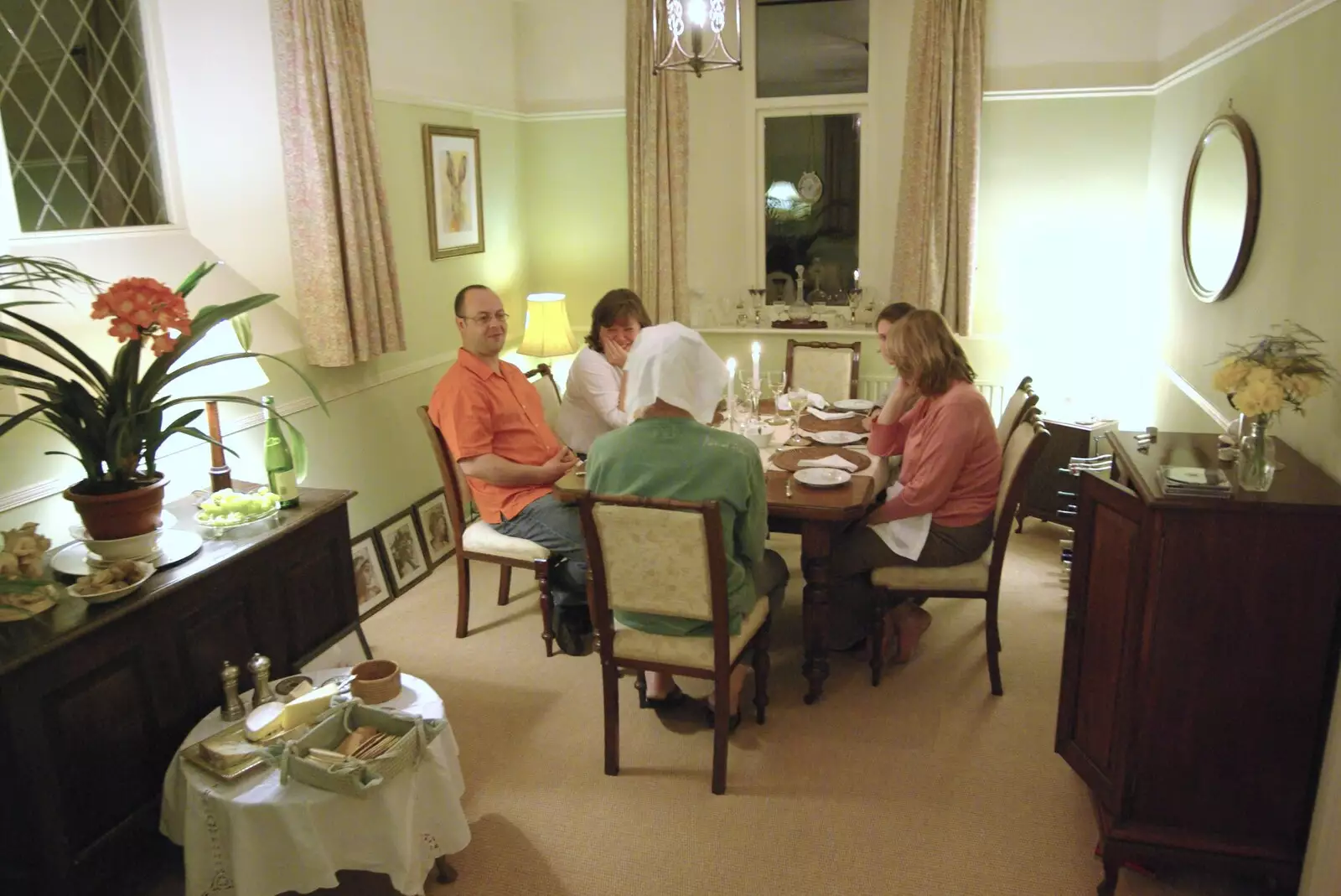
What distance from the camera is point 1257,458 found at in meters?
2.16

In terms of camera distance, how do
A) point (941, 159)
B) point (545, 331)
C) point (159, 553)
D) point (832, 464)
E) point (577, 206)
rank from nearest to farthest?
point (159, 553) → point (832, 464) → point (941, 159) → point (545, 331) → point (577, 206)

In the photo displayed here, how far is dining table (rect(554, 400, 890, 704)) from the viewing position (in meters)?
2.95

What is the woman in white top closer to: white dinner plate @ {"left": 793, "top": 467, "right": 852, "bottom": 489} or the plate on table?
white dinner plate @ {"left": 793, "top": 467, "right": 852, "bottom": 489}

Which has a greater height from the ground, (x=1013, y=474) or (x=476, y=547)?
(x=1013, y=474)

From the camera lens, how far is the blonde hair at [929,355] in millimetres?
3131

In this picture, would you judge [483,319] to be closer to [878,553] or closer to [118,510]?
[118,510]

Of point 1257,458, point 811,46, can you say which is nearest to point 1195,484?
point 1257,458

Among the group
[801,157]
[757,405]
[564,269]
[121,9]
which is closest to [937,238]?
[801,157]

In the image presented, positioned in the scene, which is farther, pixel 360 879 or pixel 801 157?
pixel 801 157

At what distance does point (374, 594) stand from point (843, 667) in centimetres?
196

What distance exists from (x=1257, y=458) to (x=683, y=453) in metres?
1.36

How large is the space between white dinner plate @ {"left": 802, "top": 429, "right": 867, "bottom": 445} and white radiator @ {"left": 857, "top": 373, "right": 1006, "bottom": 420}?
1.32 m

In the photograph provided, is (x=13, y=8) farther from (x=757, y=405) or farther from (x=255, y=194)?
(x=757, y=405)

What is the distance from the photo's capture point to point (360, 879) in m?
2.48
